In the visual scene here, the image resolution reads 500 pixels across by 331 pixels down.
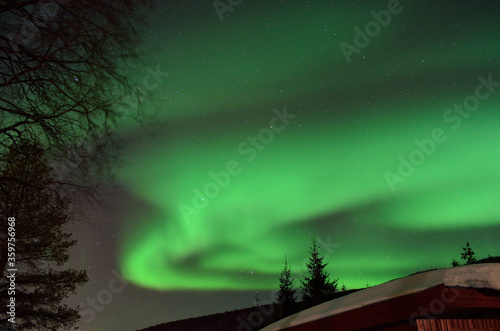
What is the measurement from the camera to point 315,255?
3472 centimetres

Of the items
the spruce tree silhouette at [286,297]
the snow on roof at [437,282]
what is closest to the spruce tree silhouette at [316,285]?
the spruce tree silhouette at [286,297]

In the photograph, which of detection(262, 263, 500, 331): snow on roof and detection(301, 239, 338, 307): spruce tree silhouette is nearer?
detection(262, 263, 500, 331): snow on roof

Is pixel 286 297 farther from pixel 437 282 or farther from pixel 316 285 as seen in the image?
pixel 437 282

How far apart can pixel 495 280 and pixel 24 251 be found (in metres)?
13.8

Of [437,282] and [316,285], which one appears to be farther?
[316,285]

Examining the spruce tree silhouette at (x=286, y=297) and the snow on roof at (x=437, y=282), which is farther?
the spruce tree silhouette at (x=286, y=297)

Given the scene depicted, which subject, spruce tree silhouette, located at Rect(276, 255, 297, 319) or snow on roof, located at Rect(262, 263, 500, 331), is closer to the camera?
snow on roof, located at Rect(262, 263, 500, 331)

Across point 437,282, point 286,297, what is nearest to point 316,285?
point 286,297

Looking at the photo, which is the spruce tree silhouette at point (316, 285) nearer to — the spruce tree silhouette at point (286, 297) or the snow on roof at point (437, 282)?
the spruce tree silhouette at point (286, 297)

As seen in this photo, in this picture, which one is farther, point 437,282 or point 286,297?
point 286,297

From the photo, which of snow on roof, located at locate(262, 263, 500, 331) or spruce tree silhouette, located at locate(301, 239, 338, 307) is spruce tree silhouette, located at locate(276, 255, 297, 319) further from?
snow on roof, located at locate(262, 263, 500, 331)

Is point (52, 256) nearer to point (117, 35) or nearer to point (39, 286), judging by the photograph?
point (39, 286)

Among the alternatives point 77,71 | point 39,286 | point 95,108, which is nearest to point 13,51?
point 77,71

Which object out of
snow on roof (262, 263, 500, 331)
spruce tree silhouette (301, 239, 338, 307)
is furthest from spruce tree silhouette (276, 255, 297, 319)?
snow on roof (262, 263, 500, 331)
